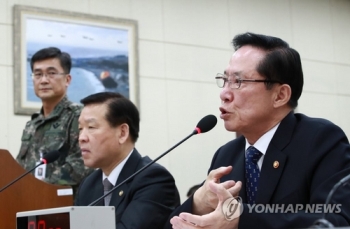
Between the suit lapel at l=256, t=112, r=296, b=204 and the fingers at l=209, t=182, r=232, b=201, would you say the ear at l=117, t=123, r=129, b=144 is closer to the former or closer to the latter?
the suit lapel at l=256, t=112, r=296, b=204

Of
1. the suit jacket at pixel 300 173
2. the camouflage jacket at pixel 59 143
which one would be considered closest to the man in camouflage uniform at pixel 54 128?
the camouflage jacket at pixel 59 143

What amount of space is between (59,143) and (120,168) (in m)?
0.71

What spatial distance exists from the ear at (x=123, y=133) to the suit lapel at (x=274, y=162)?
115 centimetres

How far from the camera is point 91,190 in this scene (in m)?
3.39

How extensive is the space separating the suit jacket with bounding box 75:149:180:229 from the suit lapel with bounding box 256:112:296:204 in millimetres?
738

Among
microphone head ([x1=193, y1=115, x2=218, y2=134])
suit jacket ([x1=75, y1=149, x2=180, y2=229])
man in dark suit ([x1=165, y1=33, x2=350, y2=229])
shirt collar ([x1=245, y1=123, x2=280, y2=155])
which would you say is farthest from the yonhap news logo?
suit jacket ([x1=75, y1=149, x2=180, y2=229])

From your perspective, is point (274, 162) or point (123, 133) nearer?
point (274, 162)

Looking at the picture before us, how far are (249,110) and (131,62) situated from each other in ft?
12.9

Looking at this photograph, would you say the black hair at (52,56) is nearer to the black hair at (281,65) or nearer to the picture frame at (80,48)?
the picture frame at (80,48)

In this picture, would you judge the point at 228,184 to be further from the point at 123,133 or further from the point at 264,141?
the point at 123,133

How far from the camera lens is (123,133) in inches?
135

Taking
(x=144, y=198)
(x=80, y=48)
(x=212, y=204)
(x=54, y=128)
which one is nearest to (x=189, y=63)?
(x=80, y=48)

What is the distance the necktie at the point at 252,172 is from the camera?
2.42m

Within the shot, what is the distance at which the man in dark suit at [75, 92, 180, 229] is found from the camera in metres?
3.00
